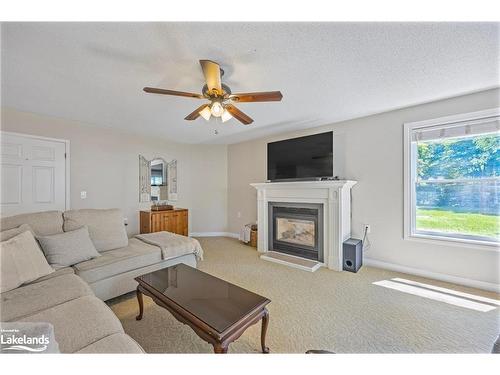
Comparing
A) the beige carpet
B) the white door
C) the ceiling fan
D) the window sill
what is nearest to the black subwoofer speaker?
the beige carpet

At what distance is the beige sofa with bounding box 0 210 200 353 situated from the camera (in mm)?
994

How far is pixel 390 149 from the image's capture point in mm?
2852

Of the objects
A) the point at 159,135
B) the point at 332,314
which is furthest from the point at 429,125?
the point at 159,135

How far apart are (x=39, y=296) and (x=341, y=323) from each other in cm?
225

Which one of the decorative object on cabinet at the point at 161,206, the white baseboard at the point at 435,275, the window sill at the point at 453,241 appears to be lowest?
the white baseboard at the point at 435,275

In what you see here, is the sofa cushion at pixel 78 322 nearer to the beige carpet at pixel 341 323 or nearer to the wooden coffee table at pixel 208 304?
the wooden coffee table at pixel 208 304

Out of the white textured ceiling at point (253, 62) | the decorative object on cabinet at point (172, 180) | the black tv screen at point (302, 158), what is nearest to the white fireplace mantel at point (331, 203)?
the black tv screen at point (302, 158)

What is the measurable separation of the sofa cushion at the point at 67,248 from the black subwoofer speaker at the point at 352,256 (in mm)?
3010

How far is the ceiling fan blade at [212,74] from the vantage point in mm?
1436

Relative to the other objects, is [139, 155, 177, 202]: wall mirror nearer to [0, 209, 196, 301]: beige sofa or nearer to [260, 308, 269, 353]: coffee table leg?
[0, 209, 196, 301]: beige sofa

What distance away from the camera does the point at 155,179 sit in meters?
4.31
